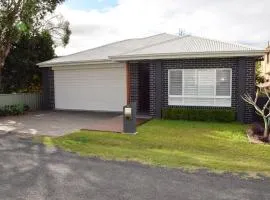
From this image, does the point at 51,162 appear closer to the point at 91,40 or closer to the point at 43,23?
the point at 43,23

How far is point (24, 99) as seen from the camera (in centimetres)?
1792

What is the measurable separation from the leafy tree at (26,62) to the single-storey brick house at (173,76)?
8.92 feet

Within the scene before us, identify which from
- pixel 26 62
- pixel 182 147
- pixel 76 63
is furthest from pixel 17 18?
pixel 182 147

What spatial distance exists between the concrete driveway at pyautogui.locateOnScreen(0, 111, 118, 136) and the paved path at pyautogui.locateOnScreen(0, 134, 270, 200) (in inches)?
161

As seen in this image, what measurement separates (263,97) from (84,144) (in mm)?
8619

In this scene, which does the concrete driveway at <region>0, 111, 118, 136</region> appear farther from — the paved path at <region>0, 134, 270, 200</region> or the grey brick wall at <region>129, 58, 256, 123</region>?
the paved path at <region>0, 134, 270, 200</region>

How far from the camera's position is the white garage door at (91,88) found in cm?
1650

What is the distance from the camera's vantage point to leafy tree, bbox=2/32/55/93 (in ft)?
63.0

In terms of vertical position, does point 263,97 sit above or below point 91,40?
below

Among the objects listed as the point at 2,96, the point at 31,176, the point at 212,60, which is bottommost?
the point at 31,176

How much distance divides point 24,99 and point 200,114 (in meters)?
10.5

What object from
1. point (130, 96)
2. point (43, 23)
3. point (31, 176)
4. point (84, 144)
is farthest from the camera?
point (43, 23)

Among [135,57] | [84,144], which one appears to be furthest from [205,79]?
[84,144]

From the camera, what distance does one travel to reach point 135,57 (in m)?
13.9
